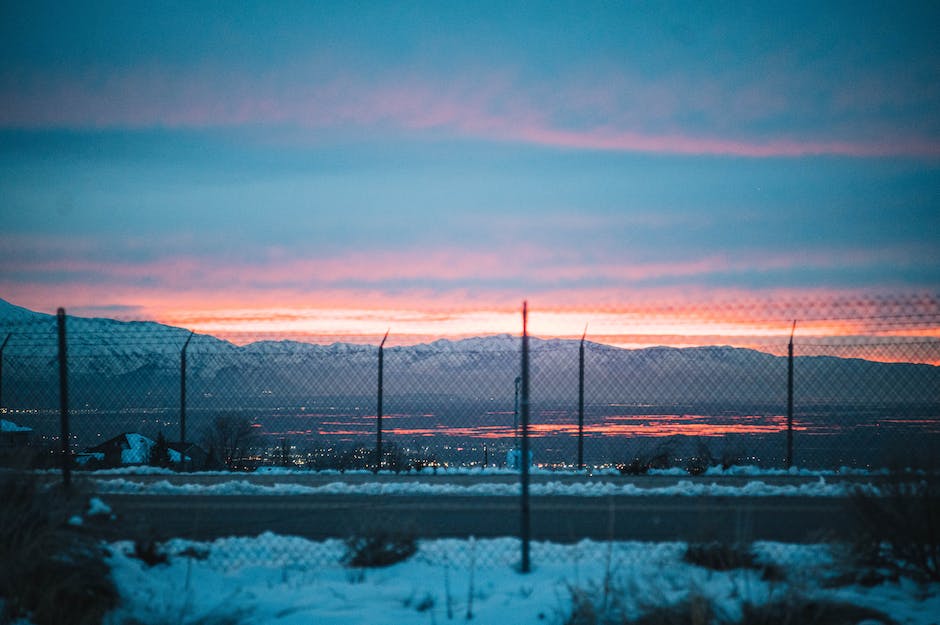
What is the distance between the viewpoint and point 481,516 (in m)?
9.80

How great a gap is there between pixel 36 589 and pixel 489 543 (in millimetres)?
4014

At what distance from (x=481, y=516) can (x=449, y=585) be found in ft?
10.6

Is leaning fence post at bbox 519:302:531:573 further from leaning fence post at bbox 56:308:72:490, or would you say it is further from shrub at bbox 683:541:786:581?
leaning fence post at bbox 56:308:72:490

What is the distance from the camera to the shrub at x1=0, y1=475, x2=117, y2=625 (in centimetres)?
572

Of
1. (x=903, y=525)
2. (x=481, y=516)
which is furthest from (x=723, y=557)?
(x=481, y=516)

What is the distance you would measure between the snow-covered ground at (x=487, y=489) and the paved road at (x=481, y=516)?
1.16 feet

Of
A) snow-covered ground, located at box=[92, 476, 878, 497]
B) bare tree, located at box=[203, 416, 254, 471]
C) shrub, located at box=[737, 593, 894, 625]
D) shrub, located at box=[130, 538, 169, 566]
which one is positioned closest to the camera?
shrub, located at box=[737, 593, 894, 625]

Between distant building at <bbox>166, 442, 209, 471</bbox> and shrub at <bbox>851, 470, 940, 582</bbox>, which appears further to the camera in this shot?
distant building at <bbox>166, 442, 209, 471</bbox>

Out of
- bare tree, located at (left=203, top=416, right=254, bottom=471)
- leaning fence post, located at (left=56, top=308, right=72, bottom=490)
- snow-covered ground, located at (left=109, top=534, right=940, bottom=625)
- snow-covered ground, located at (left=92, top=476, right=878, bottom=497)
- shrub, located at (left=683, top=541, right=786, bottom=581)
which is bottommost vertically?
bare tree, located at (left=203, top=416, right=254, bottom=471)

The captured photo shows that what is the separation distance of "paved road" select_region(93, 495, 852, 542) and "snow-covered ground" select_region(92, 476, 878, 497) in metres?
0.35

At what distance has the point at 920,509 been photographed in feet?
21.3

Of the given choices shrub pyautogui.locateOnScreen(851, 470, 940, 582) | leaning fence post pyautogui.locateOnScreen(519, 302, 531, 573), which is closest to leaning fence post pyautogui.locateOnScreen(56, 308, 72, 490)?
leaning fence post pyautogui.locateOnScreen(519, 302, 531, 573)

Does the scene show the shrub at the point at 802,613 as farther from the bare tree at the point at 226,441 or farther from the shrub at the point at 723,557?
the bare tree at the point at 226,441

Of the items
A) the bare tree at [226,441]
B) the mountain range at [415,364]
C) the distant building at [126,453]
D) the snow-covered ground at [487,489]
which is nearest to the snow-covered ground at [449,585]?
the snow-covered ground at [487,489]
